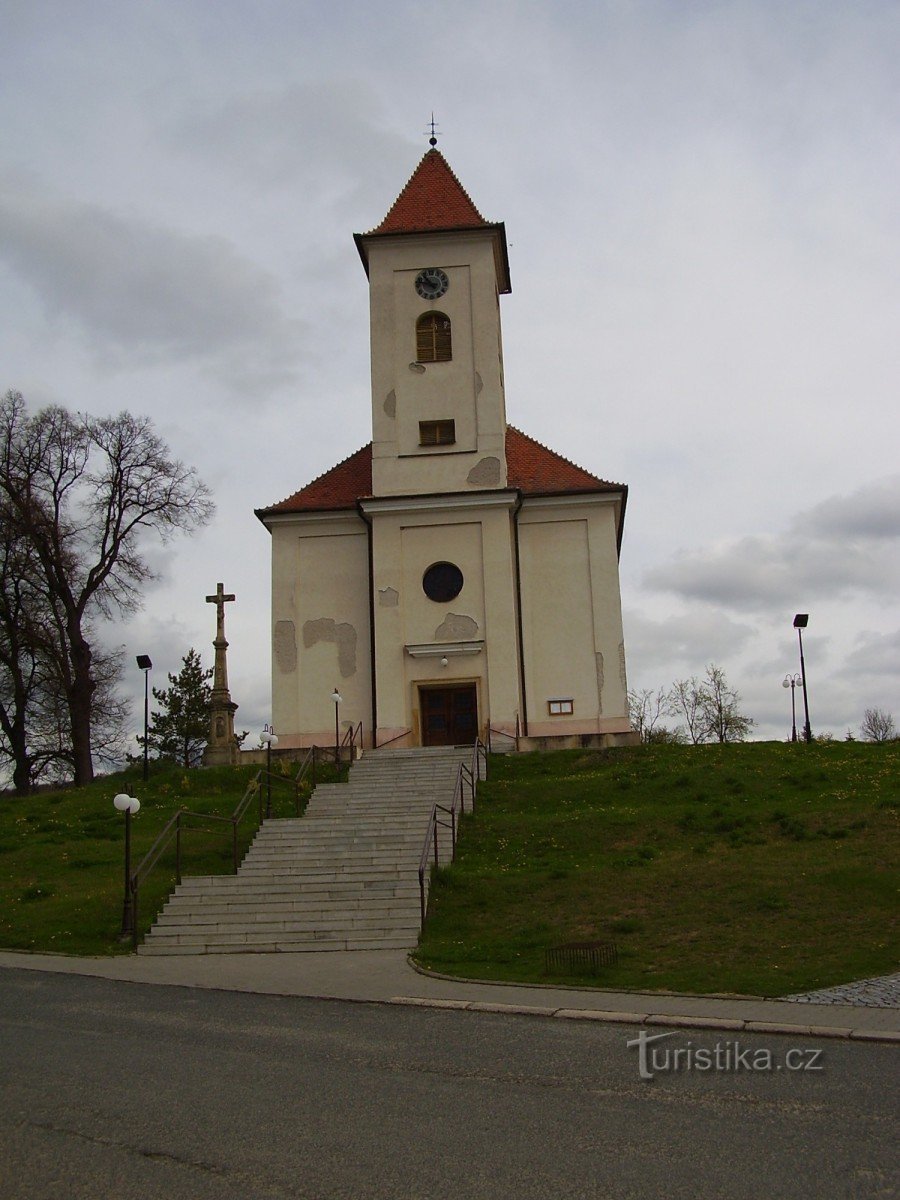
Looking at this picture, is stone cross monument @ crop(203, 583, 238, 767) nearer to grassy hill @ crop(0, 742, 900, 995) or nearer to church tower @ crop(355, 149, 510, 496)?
grassy hill @ crop(0, 742, 900, 995)

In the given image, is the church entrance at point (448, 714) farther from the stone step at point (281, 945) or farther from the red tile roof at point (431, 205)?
the stone step at point (281, 945)

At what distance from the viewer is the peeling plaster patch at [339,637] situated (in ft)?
107

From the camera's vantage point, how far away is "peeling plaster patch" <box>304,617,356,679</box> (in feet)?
107

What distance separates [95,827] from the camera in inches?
973

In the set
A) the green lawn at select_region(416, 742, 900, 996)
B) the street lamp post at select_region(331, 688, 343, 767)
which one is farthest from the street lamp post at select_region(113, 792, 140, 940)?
the street lamp post at select_region(331, 688, 343, 767)

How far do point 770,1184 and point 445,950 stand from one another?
Result: 947 cm

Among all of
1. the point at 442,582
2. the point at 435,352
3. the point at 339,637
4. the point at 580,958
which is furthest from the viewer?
the point at 435,352

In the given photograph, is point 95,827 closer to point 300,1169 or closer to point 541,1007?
point 541,1007

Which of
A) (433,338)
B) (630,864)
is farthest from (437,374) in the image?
(630,864)

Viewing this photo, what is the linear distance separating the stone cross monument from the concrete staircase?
322 inches

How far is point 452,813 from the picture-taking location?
20906 mm

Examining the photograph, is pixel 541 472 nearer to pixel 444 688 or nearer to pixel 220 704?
pixel 444 688

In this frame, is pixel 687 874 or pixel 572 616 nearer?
pixel 687 874

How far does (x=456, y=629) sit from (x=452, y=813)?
37.1 feet
